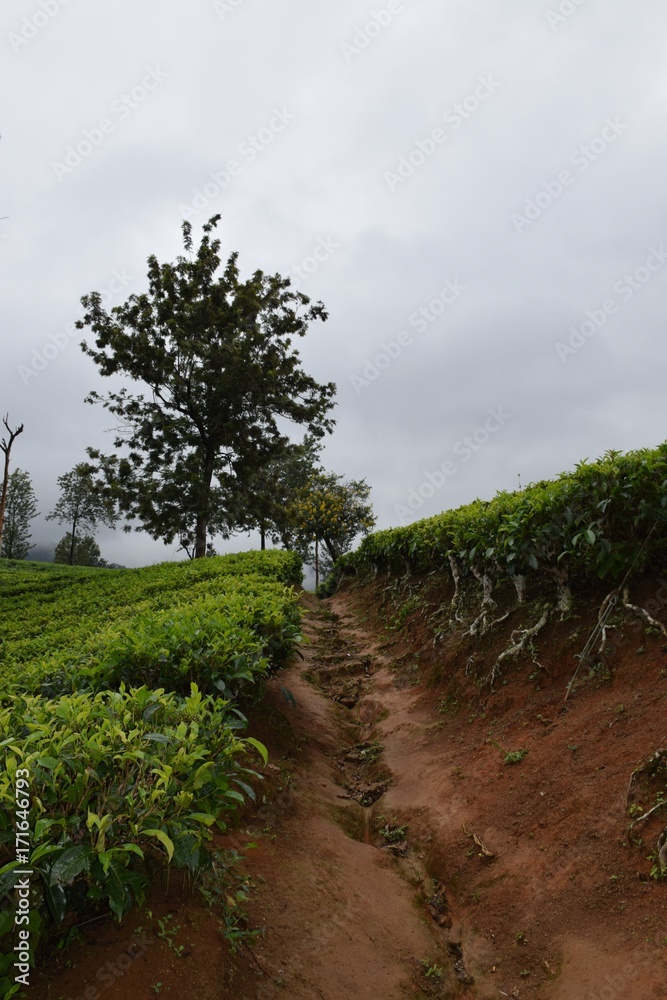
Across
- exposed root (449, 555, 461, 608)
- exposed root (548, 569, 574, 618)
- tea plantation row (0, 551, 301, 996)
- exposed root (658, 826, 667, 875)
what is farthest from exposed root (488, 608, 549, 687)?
exposed root (658, 826, 667, 875)

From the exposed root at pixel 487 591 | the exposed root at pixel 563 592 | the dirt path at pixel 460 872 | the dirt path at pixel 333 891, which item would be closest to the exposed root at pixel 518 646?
the exposed root at pixel 563 592

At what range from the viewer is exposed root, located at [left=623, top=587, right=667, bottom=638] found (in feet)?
12.1

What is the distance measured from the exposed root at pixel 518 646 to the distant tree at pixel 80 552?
47835 mm

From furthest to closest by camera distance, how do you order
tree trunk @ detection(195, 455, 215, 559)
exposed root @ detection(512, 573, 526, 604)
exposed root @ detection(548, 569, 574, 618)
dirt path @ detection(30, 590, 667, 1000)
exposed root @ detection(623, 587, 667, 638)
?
tree trunk @ detection(195, 455, 215, 559) → exposed root @ detection(512, 573, 526, 604) → exposed root @ detection(548, 569, 574, 618) → exposed root @ detection(623, 587, 667, 638) → dirt path @ detection(30, 590, 667, 1000)

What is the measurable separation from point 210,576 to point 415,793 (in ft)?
26.3

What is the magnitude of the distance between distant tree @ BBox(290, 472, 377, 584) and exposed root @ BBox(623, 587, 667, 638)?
931 inches

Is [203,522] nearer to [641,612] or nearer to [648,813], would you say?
[641,612]

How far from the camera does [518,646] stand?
4711 millimetres

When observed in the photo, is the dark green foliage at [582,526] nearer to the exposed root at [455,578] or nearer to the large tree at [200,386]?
the exposed root at [455,578]

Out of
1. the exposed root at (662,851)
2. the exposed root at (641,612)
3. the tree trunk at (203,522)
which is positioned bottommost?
the exposed root at (662,851)

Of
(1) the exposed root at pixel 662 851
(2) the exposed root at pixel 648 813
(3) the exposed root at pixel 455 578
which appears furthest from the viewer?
(3) the exposed root at pixel 455 578
